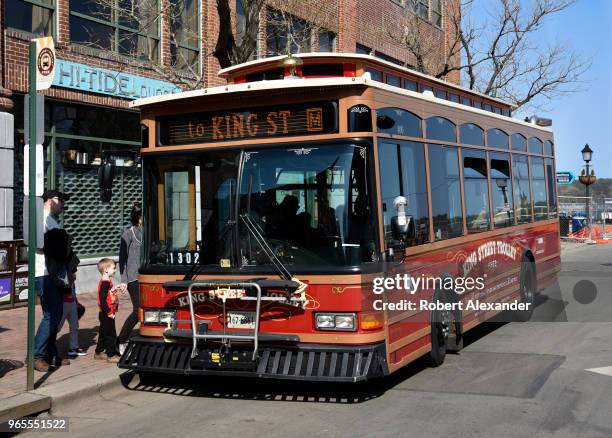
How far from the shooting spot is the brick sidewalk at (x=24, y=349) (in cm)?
742

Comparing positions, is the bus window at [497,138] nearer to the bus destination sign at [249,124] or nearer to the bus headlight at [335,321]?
the bus destination sign at [249,124]

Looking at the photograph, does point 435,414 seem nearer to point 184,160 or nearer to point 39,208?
point 184,160

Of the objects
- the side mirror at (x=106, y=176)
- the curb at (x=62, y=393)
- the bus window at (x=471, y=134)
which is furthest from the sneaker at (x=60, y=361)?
the bus window at (x=471, y=134)

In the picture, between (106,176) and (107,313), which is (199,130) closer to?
(106,176)

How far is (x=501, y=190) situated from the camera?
34.3 feet

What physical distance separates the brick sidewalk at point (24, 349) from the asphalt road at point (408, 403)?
660 mm

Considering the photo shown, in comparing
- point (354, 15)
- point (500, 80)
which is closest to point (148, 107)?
point (354, 15)

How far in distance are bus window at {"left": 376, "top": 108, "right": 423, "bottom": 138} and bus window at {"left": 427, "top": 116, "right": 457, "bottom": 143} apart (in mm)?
321

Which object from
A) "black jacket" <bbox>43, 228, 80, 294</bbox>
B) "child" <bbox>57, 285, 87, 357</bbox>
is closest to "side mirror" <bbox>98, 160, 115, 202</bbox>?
"black jacket" <bbox>43, 228, 80, 294</bbox>

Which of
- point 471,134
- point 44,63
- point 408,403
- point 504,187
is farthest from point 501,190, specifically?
point 44,63

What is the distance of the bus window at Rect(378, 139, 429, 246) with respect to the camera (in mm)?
6820

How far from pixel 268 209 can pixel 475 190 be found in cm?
366

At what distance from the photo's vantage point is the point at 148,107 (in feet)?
24.4

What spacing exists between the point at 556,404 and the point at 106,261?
4.94 m
